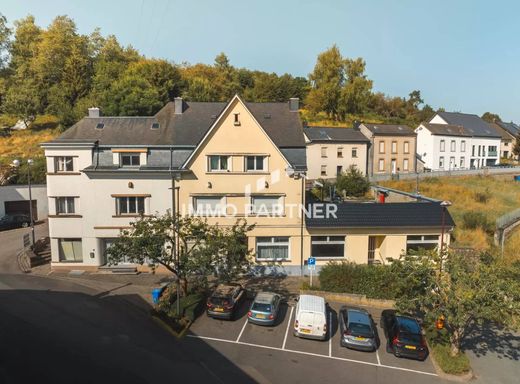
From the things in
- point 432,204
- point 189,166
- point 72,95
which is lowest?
point 432,204

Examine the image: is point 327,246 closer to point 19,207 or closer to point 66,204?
point 66,204

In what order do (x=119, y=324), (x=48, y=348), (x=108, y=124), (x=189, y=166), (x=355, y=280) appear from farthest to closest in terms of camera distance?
(x=108, y=124) < (x=189, y=166) < (x=355, y=280) < (x=119, y=324) < (x=48, y=348)

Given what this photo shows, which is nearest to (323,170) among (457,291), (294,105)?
(294,105)

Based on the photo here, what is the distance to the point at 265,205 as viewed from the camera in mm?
27922

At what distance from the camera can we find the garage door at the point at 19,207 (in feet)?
134

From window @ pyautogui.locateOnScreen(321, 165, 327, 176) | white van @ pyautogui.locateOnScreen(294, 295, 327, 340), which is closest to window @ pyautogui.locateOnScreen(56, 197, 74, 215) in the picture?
white van @ pyautogui.locateOnScreen(294, 295, 327, 340)

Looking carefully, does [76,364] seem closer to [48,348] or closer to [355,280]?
[48,348]

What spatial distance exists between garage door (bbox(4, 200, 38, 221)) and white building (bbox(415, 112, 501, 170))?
60.4 m

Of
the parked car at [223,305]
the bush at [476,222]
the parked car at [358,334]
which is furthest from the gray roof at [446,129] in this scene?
the parked car at [223,305]

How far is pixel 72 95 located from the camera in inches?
2623

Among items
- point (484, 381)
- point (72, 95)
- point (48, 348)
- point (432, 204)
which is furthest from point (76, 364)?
point (72, 95)

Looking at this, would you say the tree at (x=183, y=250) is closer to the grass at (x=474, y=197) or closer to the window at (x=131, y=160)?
the window at (x=131, y=160)

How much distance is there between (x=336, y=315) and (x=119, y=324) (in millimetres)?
11954

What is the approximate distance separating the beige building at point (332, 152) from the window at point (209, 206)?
1136 inches
